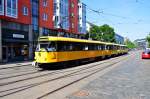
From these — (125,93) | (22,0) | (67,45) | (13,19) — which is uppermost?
(22,0)

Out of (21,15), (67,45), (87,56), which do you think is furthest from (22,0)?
(67,45)

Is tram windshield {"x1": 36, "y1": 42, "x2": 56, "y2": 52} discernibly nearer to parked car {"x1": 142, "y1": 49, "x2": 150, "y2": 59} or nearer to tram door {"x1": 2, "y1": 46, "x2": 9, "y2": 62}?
tram door {"x1": 2, "y1": 46, "x2": 9, "y2": 62}

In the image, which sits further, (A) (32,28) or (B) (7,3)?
(A) (32,28)

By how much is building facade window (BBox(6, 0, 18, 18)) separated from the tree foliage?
56.7m

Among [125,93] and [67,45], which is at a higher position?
[67,45]

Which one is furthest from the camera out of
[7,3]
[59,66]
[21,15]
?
[21,15]

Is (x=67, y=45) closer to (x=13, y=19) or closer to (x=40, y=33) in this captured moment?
(x=13, y=19)

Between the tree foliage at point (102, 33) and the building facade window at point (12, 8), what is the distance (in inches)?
2233

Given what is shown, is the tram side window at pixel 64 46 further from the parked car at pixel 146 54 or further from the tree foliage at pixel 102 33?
the tree foliage at pixel 102 33

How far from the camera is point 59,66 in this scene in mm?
27766

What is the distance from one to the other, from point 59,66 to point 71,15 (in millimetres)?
41244

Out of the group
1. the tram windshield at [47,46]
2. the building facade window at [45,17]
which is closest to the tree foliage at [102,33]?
the building facade window at [45,17]

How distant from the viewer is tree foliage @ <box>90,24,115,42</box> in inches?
3947

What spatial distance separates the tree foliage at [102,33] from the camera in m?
100
